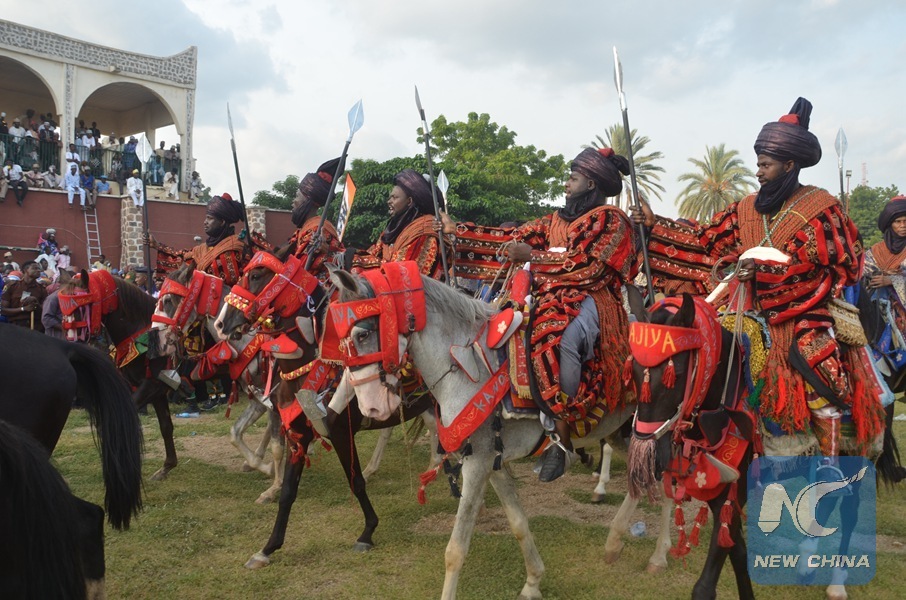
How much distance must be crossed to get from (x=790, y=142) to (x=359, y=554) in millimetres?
4574

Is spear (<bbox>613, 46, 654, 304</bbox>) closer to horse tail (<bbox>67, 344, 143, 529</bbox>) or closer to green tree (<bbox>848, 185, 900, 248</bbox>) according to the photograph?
horse tail (<bbox>67, 344, 143, 529</bbox>)

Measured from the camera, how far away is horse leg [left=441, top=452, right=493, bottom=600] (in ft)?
13.7

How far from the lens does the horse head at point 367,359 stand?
3.87m

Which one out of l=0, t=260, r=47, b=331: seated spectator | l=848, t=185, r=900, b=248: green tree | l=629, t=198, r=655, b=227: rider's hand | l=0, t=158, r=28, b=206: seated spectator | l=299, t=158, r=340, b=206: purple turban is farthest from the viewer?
l=848, t=185, r=900, b=248: green tree

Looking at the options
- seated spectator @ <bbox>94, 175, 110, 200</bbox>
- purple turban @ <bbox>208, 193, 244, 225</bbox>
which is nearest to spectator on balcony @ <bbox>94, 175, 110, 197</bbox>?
seated spectator @ <bbox>94, 175, 110, 200</bbox>

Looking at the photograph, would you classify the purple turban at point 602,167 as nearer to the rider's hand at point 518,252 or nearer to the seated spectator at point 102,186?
the rider's hand at point 518,252

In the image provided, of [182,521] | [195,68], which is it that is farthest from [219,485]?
[195,68]

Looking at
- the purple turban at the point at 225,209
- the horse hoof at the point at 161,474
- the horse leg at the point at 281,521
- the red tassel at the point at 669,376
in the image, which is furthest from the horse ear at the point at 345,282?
the purple turban at the point at 225,209

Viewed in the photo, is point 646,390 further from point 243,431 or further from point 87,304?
point 87,304

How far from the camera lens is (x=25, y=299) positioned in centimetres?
1241

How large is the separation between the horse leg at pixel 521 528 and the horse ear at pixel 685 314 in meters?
1.64

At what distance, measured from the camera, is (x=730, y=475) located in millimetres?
3797

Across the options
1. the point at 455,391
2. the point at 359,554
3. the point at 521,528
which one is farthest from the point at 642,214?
the point at 359,554

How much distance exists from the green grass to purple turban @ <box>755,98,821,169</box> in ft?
9.87
